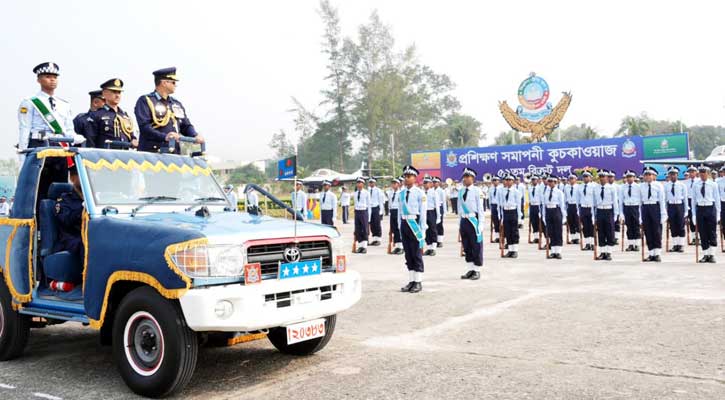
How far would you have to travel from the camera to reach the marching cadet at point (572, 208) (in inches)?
730

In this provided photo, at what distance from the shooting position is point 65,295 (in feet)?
19.2

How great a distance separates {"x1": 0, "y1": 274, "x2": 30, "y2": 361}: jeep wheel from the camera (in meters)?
6.17

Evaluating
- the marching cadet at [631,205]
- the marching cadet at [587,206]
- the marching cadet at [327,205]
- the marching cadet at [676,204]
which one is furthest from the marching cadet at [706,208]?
the marching cadet at [327,205]

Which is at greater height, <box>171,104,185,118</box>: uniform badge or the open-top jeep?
<box>171,104,185,118</box>: uniform badge

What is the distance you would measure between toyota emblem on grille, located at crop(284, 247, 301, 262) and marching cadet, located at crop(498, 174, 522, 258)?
1117 cm

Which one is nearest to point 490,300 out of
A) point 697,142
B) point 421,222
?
point 421,222

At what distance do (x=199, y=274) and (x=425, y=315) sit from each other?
13.4 ft

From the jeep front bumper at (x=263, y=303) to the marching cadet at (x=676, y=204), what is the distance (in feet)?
39.6

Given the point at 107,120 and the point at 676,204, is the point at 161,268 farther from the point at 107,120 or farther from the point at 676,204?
the point at 676,204

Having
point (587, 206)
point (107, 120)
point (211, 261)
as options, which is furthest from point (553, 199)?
point (211, 261)

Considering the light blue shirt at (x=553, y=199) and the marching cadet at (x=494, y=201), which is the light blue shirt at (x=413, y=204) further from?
the marching cadet at (x=494, y=201)

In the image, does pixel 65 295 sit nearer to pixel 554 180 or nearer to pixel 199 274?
pixel 199 274

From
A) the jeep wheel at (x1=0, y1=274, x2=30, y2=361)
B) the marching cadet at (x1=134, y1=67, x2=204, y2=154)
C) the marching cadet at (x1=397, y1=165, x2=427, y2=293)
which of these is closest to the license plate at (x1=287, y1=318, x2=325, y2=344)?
the marching cadet at (x1=134, y1=67, x2=204, y2=154)

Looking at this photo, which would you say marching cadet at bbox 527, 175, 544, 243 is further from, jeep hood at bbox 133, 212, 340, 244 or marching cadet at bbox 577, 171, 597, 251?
jeep hood at bbox 133, 212, 340, 244
